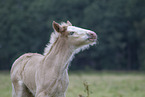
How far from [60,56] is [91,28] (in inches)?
1363

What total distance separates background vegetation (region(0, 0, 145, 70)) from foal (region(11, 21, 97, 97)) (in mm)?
30599

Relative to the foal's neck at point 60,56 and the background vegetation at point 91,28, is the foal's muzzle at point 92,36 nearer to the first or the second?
the foal's neck at point 60,56

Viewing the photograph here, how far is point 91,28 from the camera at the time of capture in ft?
130

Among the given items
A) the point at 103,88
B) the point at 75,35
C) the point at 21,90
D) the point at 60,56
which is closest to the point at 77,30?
the point at 75,35

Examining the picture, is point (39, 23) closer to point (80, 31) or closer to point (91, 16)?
point (91, 16)

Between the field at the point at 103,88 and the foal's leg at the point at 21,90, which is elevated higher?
the foal's leg at the point at 21,90

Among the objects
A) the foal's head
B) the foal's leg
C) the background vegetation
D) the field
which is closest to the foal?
the foal's head

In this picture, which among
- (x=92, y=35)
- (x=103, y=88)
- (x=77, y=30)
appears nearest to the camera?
(x=92, y=35)

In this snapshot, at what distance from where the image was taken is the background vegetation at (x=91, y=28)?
36.5 metres

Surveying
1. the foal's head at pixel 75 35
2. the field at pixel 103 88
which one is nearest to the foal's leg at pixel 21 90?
the field at pixel 103 88

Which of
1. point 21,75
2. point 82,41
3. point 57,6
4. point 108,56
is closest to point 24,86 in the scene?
point 21,75

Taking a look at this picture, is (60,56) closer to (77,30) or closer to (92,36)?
(77,30)

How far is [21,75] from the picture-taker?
A: 6.17 meters

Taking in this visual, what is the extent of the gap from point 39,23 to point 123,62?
45.7ft
